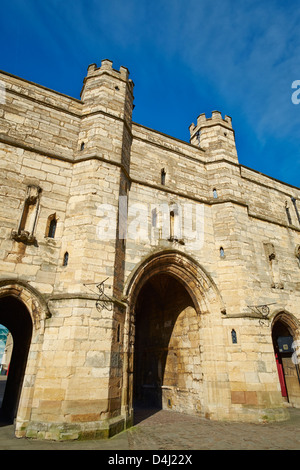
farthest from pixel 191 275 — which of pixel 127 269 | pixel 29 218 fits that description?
pixel 29 218

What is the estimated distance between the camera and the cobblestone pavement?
4.49m

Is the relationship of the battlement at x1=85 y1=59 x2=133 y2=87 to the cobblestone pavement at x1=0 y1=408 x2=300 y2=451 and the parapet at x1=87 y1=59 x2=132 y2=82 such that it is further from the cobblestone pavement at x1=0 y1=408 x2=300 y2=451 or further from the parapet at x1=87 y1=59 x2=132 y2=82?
the cobblestone pavement at x1=0 y1=408 x2=300 y2=451

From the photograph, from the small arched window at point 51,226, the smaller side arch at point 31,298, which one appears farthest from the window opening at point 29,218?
the smaller side arch at point 31,298

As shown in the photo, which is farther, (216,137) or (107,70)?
(216,137)

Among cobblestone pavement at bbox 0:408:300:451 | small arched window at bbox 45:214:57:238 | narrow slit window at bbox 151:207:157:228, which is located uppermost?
narrow slit window at bbox 151:207:157:228

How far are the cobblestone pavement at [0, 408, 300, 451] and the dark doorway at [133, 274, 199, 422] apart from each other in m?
2.39

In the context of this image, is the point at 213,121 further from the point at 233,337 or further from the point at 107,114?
the point at 233,337

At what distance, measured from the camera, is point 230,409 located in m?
6.80

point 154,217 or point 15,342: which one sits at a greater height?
point 154,217

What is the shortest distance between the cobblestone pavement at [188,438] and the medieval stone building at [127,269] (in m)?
0.31

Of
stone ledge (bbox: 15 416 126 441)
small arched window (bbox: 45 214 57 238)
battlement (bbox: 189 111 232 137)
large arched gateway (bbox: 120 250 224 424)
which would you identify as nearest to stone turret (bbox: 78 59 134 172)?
small arched window (bbox: 45 214 57 238)

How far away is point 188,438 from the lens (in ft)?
16.8

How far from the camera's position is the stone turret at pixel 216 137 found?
10.5 metres

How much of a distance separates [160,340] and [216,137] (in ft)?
26.0
